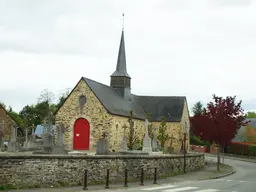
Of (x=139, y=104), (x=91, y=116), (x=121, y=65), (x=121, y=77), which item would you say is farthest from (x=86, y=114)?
(x=139, y=104)

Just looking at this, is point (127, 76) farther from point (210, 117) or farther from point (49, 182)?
point (49, 182)

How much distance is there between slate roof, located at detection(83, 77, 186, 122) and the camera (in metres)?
36.3

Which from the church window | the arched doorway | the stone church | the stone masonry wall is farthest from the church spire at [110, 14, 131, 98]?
the arched doorway

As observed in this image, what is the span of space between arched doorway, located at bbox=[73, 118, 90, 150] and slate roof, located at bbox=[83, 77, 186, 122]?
102 inches

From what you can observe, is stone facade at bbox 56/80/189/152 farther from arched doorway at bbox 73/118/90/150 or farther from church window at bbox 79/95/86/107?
arched doorway at bbox 73/118/90/150

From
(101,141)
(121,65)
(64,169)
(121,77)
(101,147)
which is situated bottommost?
(64,169)

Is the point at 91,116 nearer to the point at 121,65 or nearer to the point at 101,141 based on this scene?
the point at 121,65

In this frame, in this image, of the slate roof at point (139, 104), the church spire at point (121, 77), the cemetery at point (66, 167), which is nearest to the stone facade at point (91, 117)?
the slate roof at point (139, 104)

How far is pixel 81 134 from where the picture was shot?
3550 centimetres

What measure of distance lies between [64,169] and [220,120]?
15.2m

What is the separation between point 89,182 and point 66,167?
1.29m

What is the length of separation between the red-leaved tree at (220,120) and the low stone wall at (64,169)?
9492 mm

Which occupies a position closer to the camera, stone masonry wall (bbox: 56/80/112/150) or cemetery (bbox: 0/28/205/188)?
cemetery (bbox: 0/28/205/188)

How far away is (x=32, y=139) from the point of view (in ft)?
91.0
